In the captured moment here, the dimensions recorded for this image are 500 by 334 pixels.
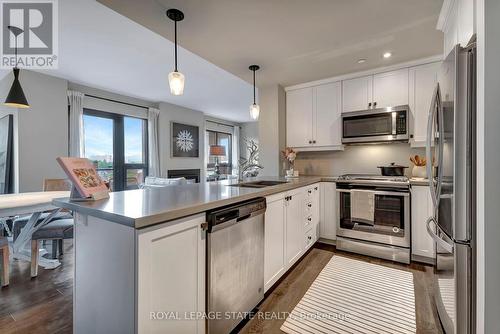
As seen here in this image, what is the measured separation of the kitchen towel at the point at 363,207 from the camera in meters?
2.70

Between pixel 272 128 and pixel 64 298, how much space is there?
3119mm

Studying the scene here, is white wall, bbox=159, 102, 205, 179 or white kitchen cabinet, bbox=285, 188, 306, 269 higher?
white wall, bbox=159, 102, 205, 179

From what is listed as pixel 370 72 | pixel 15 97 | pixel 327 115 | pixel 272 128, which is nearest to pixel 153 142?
pixel 15 97

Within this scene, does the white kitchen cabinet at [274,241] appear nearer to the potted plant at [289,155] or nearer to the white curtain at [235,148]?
the potted plant at [289,155]

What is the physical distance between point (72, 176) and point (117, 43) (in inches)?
90.5

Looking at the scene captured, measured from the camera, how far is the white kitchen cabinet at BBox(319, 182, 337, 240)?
3.07m

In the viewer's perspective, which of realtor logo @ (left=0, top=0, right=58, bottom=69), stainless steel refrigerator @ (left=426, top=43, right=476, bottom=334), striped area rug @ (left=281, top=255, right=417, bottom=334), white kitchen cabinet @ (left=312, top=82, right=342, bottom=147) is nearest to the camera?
stainless steel refrigerator @ (left=426, top=43, right=476, bottom=334)

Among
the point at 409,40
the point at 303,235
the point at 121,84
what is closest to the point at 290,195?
the point at 303,235

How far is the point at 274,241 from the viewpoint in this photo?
6.56 feet

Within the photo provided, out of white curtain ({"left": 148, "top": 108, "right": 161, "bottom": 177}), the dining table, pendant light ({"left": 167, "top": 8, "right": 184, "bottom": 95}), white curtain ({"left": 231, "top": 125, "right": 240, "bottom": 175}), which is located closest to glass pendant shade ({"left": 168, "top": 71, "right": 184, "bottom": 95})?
pendant light ({"left": 167, "top": 8, "right": 184, "bottom": 95})

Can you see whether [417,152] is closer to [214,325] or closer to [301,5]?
[301,5]

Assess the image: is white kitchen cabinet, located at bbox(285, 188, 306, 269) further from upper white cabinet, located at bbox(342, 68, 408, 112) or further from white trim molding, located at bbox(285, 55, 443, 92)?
white trim molding, located at bbox(285, 55, 443, 92)

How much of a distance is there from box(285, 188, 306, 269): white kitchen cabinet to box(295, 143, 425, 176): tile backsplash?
1.30 m

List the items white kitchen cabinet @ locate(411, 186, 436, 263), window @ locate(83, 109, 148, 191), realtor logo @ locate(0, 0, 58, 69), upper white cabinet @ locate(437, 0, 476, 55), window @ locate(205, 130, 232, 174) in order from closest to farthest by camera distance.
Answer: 1. upper white cabinet @ locate(437, 0, 476, 55)
2. realtor logo @ locate(0, 0, 58, 69)
3. white kitchen cabinet @ locate(411, 186, 436, 263)
4. window @ locate(83, 109, 148, 191)
5. window @ locate(205, 130, 232, 174)
